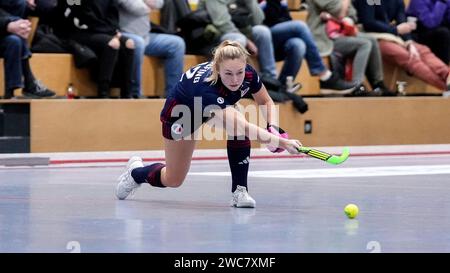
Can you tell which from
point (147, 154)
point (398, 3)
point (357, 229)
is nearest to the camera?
point (357, 229)

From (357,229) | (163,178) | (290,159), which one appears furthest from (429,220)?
(290,159)

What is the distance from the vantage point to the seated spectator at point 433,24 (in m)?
16.4

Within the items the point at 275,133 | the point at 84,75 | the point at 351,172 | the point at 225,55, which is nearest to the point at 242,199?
the point at 275,133

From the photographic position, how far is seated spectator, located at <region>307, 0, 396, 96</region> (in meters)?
15.4

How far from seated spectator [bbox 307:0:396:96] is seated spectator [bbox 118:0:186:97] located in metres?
2.46

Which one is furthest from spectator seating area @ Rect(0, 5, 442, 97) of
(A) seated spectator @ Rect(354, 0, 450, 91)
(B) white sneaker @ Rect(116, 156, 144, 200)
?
(B) white sneaker @ Rect(116, 156, 144, 200)

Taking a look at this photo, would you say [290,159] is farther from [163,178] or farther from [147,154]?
[163,178]

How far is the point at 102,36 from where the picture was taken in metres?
13.3

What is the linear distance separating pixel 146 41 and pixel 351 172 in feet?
11.4

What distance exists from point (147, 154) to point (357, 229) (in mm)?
6342

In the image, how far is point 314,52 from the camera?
14977mm

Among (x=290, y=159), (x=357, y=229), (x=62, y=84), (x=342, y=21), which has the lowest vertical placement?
(x=357, y=229)
